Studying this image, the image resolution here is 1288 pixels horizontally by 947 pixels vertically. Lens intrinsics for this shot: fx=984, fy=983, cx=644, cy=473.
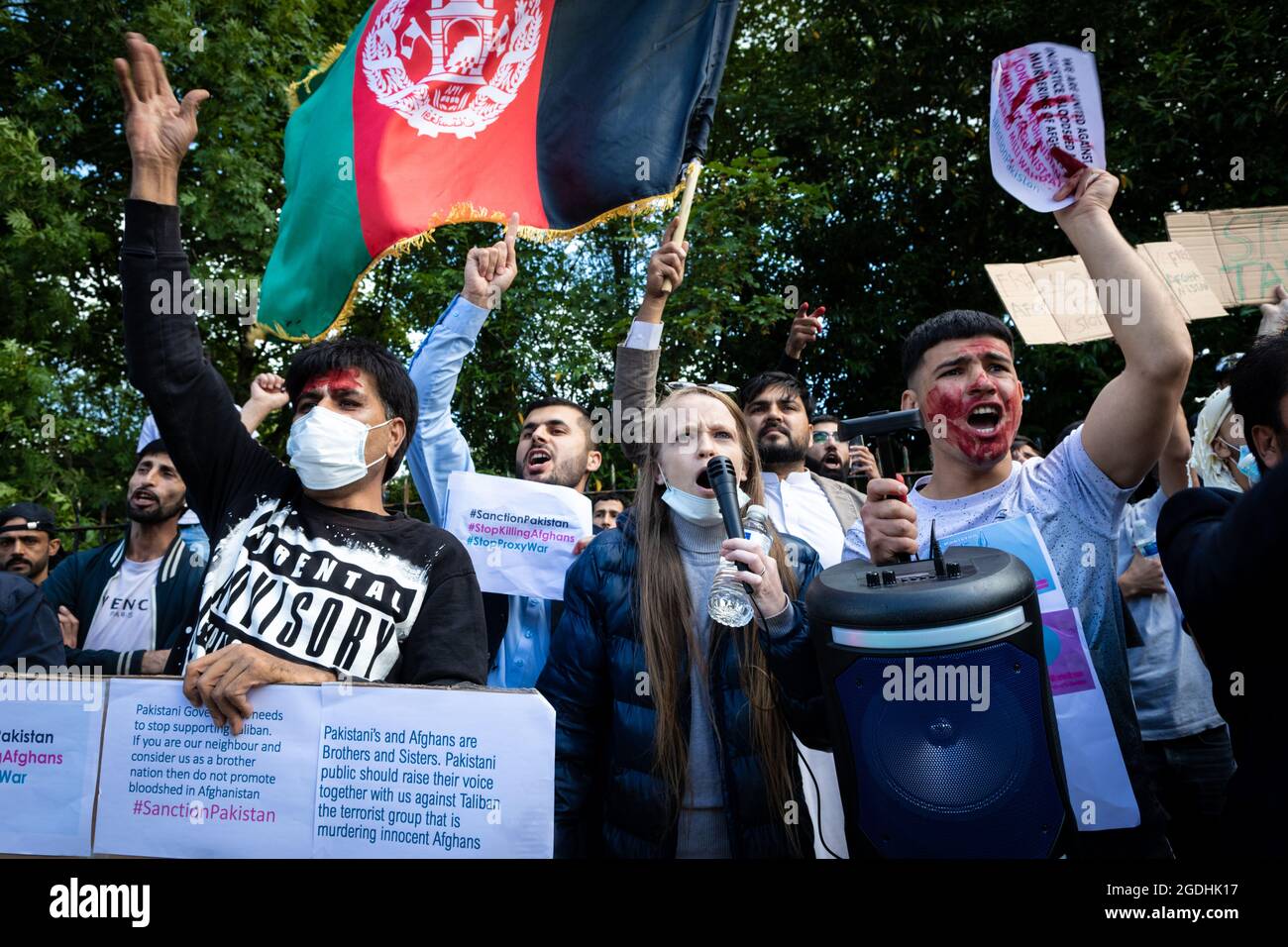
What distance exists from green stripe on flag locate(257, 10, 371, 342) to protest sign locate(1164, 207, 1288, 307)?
11.1 feet

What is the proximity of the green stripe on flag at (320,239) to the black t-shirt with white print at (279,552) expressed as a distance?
1.74 meters

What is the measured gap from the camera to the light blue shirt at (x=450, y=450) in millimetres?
3576

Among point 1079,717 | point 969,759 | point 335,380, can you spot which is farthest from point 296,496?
point 1079,717

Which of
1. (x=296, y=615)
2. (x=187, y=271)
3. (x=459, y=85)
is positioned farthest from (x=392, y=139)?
(x=296, y=615)

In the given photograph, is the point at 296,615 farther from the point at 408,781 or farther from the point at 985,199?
the point at 985,199

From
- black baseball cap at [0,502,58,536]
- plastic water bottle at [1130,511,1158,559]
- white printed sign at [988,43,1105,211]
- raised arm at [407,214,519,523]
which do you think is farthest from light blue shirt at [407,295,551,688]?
black baseball cap at [0,502,58,536]

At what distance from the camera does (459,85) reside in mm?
4520

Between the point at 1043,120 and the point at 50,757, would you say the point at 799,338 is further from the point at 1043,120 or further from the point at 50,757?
the point at 50,757

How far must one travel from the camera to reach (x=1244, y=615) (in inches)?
63.1

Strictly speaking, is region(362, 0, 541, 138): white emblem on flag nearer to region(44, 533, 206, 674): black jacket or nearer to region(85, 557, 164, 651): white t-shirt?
region(44, 533, 206, 674): black jacket

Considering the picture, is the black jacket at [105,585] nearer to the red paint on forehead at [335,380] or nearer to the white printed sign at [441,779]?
the red paint on forehead at [335,380]

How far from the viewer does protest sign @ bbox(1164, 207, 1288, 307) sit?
3670mm

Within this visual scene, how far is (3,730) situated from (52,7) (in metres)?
10.2
